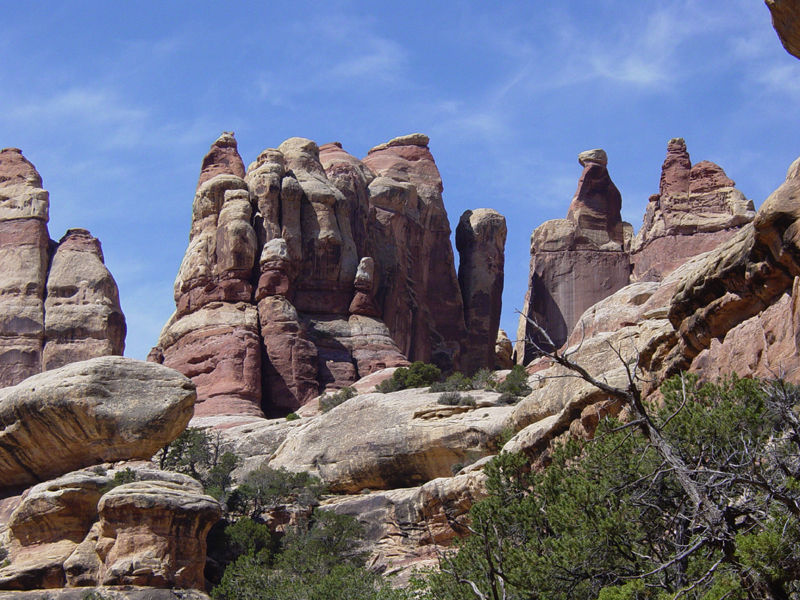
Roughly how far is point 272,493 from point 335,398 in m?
16.1

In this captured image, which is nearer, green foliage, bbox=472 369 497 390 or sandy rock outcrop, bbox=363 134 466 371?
green foliage, bbox=472 369 497 390

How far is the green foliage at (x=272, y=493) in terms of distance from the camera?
42.4 meters

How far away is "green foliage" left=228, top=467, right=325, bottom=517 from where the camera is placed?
42.4 meters

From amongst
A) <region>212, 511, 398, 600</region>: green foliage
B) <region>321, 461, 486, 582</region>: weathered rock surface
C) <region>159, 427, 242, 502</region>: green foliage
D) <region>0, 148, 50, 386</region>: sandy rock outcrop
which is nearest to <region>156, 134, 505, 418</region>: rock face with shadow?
<region>0, 148, 50, 386</region>: sandy rock outcrop

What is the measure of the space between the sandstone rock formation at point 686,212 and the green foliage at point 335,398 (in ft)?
72.3

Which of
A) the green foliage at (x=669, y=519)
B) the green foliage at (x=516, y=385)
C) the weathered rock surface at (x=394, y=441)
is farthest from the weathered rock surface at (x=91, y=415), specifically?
the green foliage at (x=669, y=519)

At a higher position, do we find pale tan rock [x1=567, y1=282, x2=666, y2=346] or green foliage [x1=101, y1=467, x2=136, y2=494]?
pale tan rock [x1=567, y1=282, x2=666, y2=346]

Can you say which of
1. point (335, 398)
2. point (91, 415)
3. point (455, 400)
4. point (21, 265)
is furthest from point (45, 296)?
point (455, 400)

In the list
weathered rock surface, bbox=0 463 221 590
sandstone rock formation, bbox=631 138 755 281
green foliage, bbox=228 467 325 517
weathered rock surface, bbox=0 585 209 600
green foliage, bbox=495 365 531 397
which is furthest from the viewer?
sandstone rock formation, bbox=631 138 755 281

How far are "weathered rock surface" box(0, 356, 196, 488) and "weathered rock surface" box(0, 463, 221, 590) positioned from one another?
3312 millimetres

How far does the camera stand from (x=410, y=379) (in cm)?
5900

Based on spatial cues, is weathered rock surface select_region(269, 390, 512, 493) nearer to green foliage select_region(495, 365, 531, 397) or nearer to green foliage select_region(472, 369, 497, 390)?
green foliage select_region(495, 365, 531, 397)

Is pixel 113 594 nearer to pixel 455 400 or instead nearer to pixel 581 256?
pixel 455 400

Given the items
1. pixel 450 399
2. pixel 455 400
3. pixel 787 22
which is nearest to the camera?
pixel 787 22
